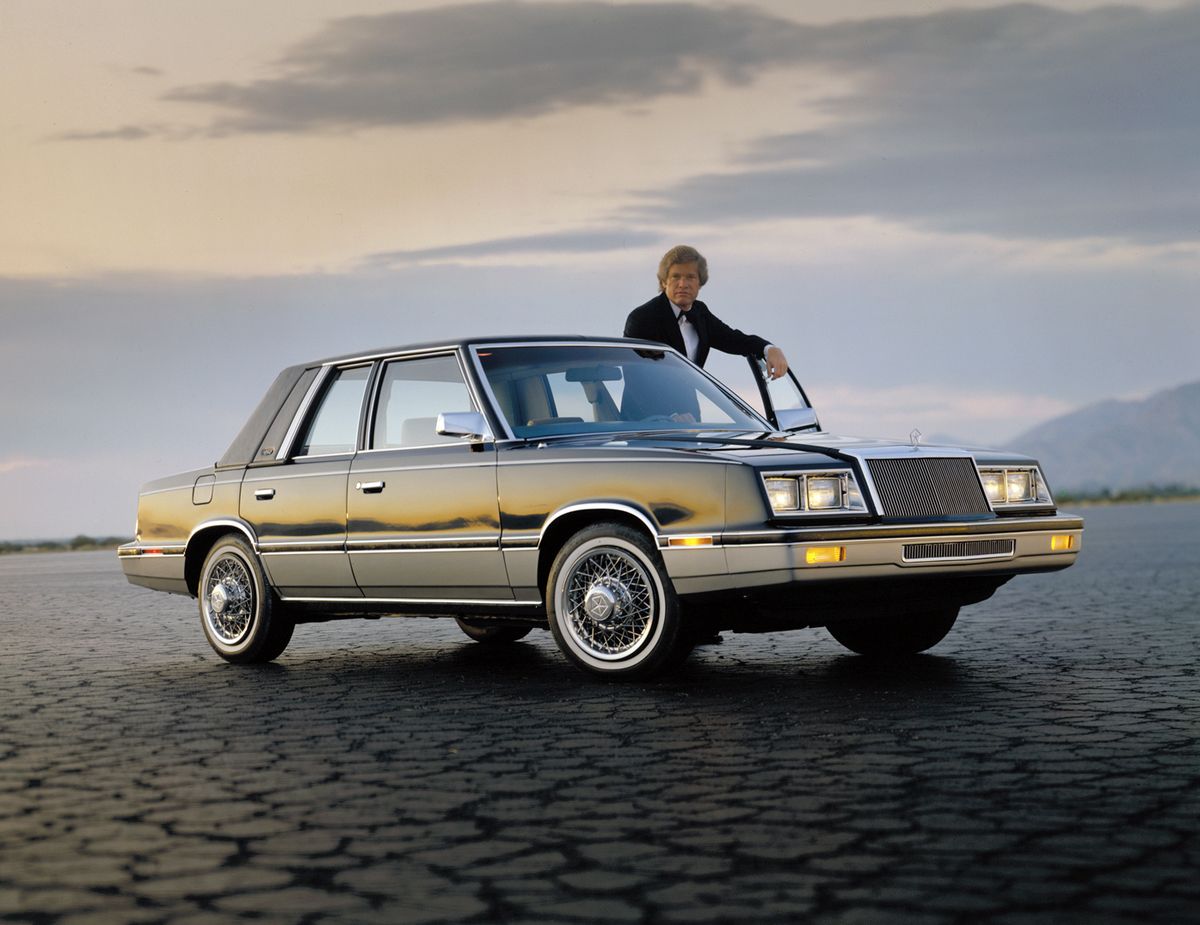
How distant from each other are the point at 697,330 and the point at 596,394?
2394 millimetres

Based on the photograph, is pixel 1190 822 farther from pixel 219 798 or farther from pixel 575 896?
pixel 219 798

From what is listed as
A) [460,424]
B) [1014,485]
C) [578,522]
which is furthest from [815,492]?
[460,424]

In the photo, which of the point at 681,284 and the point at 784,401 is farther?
the point at 681,284

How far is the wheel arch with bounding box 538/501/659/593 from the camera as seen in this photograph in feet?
27.5

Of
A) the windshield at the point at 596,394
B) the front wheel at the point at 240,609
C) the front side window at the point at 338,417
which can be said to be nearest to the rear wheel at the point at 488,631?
the front wheel at the point at 240,609

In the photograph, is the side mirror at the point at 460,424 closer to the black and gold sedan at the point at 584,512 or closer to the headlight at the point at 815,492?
the black and gold sedan at the point at 584,512

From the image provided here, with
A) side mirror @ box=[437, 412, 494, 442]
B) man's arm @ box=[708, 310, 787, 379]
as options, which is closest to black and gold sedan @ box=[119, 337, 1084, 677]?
side mirror @ box=[437, 412, 494, 442]

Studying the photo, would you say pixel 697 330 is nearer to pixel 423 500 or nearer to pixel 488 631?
pixel 488 631

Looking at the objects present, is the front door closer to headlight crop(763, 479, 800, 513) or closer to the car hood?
the car hood

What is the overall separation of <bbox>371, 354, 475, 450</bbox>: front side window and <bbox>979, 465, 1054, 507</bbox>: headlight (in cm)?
275

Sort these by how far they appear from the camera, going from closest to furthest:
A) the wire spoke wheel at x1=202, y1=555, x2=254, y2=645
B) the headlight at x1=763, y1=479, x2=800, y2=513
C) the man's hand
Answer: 1. the headlight at x1=763, y1=479, x2=800, y2=513
2. the wire spoke wheel at x1=202, y1=555, x2=254, y2=645
3. the man's hand

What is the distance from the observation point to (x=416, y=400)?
9.92 meters

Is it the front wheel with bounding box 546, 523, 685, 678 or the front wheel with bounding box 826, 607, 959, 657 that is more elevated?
the front wheel with bounding box 546, 523, 685, 678

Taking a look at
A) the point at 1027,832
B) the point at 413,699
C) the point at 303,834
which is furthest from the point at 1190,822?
the point at 413,699
